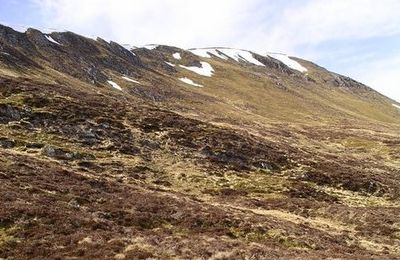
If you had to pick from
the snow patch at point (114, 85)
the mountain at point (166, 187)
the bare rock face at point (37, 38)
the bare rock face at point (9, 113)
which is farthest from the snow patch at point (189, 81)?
the bare rock face at point (9, 113)

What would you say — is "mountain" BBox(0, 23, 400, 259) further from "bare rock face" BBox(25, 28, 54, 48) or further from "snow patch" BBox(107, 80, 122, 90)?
"bare rock face" BBox(25, 28, 54, 48)

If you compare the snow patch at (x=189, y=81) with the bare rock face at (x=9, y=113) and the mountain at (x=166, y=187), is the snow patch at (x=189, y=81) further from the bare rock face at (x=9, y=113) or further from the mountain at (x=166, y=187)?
the bare rock face at (x=9, y=113)

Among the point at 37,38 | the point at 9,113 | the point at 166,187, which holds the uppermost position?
the point at 37,38

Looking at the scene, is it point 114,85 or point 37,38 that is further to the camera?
point 37,38

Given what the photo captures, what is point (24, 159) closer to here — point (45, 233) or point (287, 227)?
point (45, 233)

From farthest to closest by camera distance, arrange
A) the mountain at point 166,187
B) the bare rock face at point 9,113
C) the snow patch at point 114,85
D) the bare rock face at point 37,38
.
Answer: the bare rock face at point 37,38
the snow patch at point 114,85
the bare rock face at point 9,113
the mountain at point 166,187

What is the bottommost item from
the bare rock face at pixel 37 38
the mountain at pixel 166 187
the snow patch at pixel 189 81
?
the mountain at pixel 166 187

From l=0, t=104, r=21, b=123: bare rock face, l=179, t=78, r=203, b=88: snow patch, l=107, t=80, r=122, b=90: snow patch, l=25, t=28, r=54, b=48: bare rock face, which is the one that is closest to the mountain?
l=0, t=104, r=21, b=123: bare rock face

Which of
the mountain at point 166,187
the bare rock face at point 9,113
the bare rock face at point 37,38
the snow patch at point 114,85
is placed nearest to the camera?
the mountain at point 166,187

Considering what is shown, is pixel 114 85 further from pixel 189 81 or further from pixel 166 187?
pixel 166 187

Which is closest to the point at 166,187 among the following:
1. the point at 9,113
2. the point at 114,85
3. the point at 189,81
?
the point at 9,113

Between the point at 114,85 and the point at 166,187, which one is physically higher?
the point at 114,85

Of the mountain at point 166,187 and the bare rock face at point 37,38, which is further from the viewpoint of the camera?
the bare rock face at point 37,38

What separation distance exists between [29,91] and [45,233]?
47.3m
